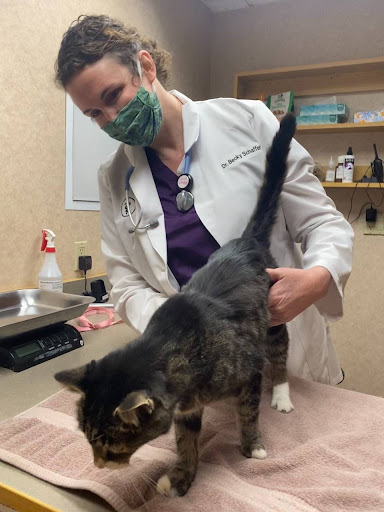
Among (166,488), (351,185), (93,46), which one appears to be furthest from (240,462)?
(351,185)

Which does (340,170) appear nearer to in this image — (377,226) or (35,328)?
(377,226)

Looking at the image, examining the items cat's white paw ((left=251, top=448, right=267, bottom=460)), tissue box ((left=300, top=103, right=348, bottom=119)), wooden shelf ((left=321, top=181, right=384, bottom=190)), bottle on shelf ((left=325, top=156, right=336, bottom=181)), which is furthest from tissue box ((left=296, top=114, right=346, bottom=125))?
cat's white paw ((left=251, top=448, right=267, bottom=460))

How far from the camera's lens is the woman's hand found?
2.81 feet

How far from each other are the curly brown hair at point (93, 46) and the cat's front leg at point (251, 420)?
80cm

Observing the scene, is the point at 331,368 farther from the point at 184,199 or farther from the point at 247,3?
the point at 247,3

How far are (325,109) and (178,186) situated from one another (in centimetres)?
186

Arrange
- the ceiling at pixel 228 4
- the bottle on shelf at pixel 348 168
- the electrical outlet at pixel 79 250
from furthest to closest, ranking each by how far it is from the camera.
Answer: the ceiling at pixel 228 4, the bottle on shelf at pixel 348 168, the electrical outlet at pixel 79 250

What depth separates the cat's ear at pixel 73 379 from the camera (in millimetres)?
645

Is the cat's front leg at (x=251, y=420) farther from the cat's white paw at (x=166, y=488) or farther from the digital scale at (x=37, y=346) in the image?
the digital scale at (x=37, y=346)

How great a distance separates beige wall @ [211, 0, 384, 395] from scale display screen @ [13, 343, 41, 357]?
2.14 metres

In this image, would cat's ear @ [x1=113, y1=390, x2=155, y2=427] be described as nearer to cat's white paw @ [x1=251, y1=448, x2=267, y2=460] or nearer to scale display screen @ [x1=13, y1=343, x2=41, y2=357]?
cat's white paw @ [x1=251, y1=448, x2=267, y2=460]

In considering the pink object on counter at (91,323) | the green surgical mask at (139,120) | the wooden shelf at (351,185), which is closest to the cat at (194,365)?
the green surgical mask at (139,120)

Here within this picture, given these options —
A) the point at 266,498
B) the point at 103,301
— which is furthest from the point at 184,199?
the point at 103,301

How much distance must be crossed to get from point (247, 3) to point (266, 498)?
3.04m
